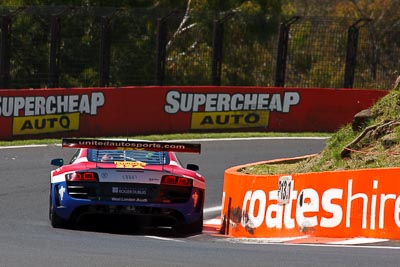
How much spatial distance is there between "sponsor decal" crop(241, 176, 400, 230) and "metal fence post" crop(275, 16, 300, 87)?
15465 millimetres

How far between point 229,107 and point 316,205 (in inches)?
608

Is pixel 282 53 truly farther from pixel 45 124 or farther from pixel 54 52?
pixel 45 124

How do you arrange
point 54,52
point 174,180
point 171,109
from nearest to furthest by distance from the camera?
point 174,180, point 54,52, point 171,109

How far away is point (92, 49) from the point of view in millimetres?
27344

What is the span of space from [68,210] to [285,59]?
17.2m

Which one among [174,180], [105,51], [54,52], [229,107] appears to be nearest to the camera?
[174,180]

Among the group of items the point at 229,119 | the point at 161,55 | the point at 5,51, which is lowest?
the point at 229,119

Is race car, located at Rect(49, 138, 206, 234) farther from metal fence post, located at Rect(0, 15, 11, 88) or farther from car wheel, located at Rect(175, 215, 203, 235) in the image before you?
metal fence post, located at Rect(0, 15, 11, 88)

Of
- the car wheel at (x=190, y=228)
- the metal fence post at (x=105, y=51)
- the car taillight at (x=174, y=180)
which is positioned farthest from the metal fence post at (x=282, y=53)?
the car taillight at (x=174, y=180)

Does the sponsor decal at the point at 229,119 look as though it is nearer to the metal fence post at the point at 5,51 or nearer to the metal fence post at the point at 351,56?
the metal fence post at the point at 351,56

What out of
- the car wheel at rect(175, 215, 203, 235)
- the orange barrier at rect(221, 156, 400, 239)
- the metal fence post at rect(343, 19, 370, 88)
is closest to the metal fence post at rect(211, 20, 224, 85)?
the metal fence post at rect(343, 19, 370, 88)

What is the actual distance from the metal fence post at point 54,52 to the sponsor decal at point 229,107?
9.00 feet

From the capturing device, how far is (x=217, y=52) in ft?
93.6

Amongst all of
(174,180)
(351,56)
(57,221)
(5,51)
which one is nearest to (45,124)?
(5,51)
